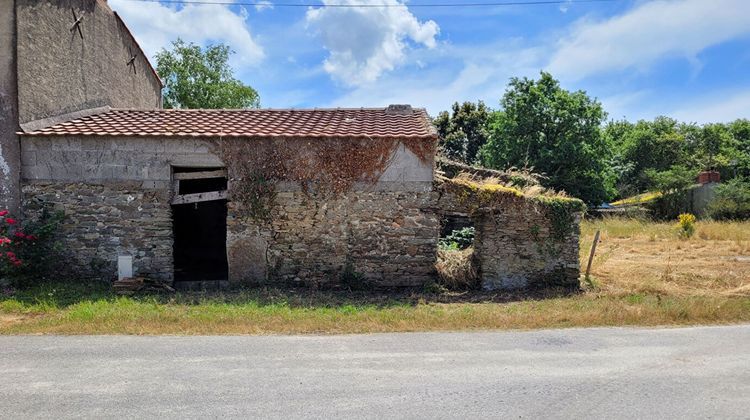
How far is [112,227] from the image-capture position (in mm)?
10305

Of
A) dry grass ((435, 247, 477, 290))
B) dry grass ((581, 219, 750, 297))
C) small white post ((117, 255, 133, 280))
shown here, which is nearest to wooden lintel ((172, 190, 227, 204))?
small white post ((117, 255, 133, 280))

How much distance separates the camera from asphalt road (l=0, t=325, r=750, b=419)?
429 cm

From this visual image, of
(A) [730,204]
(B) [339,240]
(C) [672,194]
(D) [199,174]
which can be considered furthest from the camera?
(C) [672,194]

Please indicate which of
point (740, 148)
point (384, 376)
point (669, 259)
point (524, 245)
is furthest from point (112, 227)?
point (740, 148)

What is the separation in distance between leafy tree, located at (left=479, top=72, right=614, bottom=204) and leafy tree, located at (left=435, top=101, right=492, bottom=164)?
903 centimetres

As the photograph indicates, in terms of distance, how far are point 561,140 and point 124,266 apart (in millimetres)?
21782

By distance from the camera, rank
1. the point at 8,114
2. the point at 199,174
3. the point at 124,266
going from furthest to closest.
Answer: the point at 199,174 → the point at 124,266 → the point at 8,114

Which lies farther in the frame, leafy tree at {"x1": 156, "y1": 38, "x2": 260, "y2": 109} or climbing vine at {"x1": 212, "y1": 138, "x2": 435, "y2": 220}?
leafy tree at {"x1": 156, "y1": 38, "x2": 260, "y2": 109}

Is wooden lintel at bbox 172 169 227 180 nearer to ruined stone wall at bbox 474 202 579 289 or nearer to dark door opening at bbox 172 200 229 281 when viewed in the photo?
dark door opening at bbox 172 200 229 281

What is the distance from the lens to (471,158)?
1403 inches

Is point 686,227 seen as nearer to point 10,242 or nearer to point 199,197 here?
point 199,197

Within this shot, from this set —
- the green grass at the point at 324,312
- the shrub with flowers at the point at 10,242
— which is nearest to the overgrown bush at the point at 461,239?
the green grass at the point at 324,312

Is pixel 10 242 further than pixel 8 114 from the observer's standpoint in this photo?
No

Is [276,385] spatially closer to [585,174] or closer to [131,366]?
[131,366]
